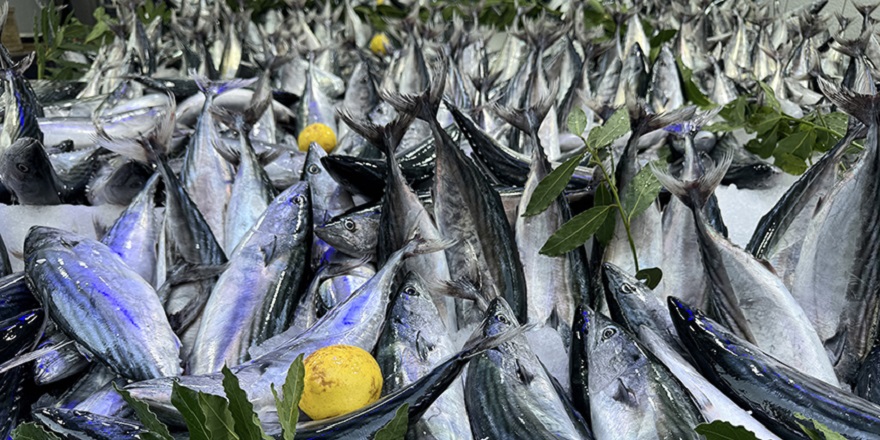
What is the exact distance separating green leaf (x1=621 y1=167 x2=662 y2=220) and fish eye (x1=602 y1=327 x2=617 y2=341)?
430mm

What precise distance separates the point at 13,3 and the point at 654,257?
5.95 metres

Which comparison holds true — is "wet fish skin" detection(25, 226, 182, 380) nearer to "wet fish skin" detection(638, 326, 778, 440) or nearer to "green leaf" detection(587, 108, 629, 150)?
"wet fish skin" detection(638, 326, 778, 440)

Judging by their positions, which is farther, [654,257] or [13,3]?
[13,3]

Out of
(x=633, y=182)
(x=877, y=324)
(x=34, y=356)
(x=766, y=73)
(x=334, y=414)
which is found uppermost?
(x=766, y=73)

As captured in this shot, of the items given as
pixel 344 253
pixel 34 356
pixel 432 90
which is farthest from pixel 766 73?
pixel 34 356

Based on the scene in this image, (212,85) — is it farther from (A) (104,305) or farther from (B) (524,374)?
(B) (524,374)

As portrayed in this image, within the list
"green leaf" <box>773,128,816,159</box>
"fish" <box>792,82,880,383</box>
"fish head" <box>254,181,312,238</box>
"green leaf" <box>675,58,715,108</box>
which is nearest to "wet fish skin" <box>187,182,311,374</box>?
"fish head" <box>254,181,312,238</box>

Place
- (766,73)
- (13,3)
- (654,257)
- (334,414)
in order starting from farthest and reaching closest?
(13,3)
(766,73)
(654,257)
(334,414)

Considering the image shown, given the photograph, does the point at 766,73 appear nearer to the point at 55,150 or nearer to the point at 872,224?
the point at 872,224

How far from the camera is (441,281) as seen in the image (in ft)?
4.77

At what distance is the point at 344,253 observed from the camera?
1703 mm

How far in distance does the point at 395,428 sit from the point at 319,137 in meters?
1.71

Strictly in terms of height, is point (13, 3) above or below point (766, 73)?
below

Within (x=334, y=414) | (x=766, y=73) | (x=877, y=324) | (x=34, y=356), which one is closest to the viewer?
(x=334, y=414)
